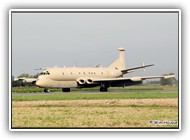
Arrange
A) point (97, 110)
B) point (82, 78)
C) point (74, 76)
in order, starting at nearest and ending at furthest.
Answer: point (97, 110) < point (82, 78) < point (74, 76)

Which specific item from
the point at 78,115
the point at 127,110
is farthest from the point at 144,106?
the point at 78,115

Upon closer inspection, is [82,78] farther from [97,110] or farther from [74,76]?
[97,110]

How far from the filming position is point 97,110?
512 inches

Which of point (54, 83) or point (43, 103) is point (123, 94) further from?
point (54, 83)

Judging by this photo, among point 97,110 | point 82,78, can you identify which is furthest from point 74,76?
point 97,110

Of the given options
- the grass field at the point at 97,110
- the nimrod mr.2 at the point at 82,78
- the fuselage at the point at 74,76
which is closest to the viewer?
the grass field at the point at 97,110

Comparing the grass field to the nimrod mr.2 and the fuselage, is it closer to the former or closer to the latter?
the nimrod mr.2

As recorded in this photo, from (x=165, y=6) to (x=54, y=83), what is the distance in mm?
11624

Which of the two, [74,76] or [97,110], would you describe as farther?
[74,76]

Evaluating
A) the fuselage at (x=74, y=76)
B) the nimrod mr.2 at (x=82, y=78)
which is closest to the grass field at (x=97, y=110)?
the nimrod mr.2 at (x=82, y=78)

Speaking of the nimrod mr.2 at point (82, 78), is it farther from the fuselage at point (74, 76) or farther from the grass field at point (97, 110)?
the grass field at point (97, 110)

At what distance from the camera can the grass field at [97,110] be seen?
1116cm

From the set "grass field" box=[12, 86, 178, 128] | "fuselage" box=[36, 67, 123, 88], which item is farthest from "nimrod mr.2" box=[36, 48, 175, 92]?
"grass field" box=[12, 86, 178, 128]

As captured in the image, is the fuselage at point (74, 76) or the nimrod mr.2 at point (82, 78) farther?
the fuselage at point (74, 76)
